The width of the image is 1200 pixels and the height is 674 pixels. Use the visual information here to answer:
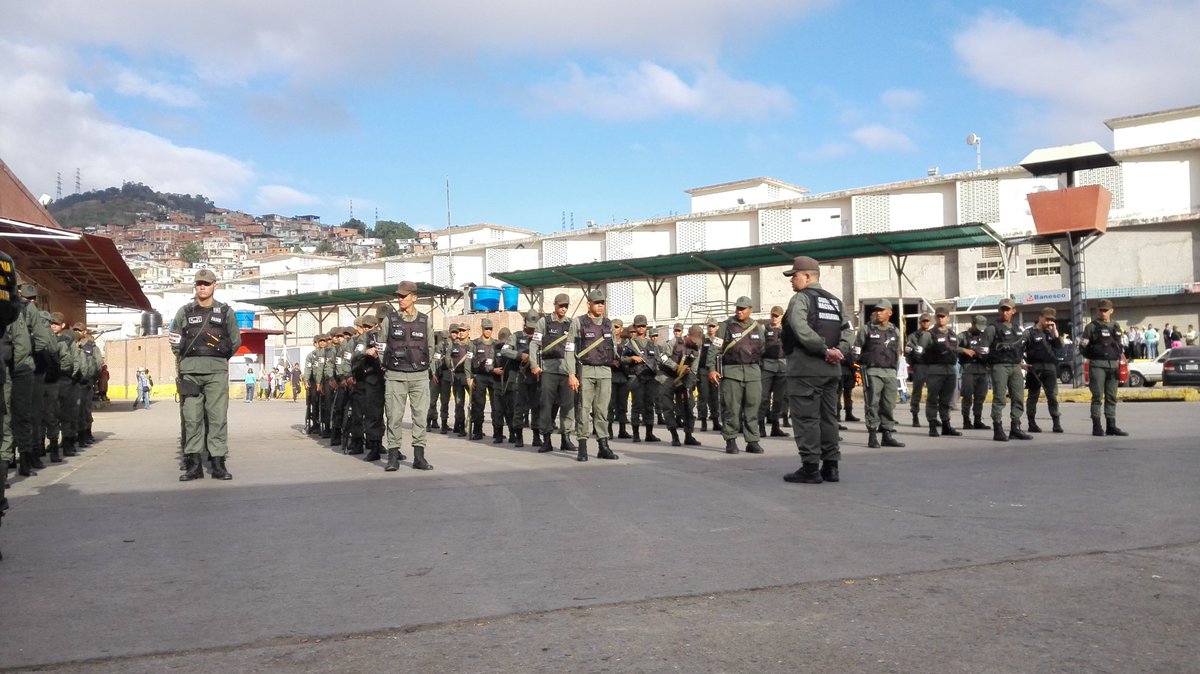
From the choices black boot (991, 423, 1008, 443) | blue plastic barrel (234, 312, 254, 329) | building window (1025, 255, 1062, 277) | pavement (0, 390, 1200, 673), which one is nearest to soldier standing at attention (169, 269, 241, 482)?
pavement (0, 390, 1200, 673)

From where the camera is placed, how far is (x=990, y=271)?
41.4 metres

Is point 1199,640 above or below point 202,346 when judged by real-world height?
below

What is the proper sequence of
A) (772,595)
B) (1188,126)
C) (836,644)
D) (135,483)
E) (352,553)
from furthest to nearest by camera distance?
(1188,126) < (135,483) < (352,553) < (772,595) < (836,644)

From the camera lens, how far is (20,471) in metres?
10.4

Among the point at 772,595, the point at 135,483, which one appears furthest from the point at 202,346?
the point at 772,595

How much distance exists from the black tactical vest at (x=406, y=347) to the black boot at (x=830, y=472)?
458 cm

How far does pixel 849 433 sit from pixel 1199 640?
36.4 feet

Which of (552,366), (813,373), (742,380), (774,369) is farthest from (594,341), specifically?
(813,373)

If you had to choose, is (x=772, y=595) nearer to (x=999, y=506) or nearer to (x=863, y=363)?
(x=999, y=506)

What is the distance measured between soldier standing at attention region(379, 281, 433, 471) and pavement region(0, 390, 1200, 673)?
1125mm

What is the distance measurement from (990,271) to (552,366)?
113ft

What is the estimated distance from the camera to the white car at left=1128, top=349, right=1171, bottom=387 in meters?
27.6

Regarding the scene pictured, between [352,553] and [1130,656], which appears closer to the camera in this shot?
[1130,656]

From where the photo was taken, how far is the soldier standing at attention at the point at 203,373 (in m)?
9.48
